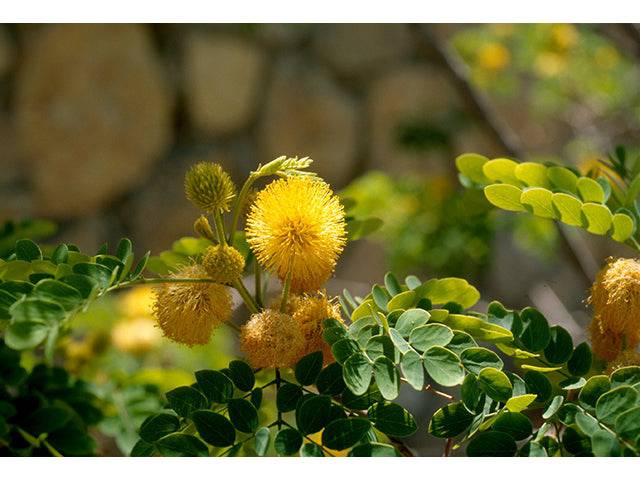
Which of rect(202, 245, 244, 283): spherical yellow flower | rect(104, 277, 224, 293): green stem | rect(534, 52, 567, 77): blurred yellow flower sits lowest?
rect(104, 277, 224, 293): green stem

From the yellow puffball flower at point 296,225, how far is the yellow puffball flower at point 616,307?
0.72 ft

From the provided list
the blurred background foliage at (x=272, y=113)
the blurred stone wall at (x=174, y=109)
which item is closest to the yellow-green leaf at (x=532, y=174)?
the blurred background foliage at (x=272, y=113)

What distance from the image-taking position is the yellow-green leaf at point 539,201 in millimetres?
646

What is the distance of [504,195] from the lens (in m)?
0.67

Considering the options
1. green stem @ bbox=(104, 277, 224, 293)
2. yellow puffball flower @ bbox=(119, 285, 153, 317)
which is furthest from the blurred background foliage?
green stem @ bbox=(104, 277, 224, 293)

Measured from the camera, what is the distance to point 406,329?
0.60 metres

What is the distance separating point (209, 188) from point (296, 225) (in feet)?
0.25

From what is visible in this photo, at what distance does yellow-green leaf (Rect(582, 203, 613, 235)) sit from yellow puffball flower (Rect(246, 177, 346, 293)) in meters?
0.20

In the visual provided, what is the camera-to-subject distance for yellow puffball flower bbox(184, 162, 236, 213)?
0.62m

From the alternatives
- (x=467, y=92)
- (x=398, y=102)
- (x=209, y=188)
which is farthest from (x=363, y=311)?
(x=398, y=102)

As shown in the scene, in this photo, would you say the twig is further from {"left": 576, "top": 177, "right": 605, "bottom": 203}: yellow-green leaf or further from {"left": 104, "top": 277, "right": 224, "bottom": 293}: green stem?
{"left": 104, "top": 277, "right": 224, "bottom": 293}: green stem

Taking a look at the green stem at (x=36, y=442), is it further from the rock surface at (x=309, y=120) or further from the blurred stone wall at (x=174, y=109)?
the rock surface at (x=309, y=120)
